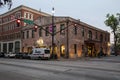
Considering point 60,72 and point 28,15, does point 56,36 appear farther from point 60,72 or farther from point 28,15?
point 60,72

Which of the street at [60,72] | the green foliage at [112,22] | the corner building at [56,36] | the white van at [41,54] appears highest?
the green foliage at [112,22]

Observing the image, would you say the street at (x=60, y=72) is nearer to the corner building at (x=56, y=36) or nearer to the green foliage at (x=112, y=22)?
the corner building at (x=56, y=36)

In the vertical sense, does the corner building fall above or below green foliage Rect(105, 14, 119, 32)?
below

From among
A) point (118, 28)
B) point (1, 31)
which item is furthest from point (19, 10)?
point (118, 28)

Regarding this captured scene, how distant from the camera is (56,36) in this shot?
1843 inches

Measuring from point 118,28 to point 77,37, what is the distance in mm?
23256

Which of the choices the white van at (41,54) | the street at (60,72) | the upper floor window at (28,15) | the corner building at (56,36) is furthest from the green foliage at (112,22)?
the street at (60,72)

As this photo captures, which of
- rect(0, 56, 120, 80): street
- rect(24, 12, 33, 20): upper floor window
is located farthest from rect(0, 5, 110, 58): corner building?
rect(0, 56, 120, 80): street

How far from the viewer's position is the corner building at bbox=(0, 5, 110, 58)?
45.3m

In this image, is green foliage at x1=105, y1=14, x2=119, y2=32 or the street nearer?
the street

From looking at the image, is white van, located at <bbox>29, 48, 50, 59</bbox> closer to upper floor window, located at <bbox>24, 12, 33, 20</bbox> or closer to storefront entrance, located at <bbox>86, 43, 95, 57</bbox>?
storefront entrance, located at <bbox>86, 43, 95, 57</bbox>

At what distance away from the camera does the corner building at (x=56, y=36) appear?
45.3m

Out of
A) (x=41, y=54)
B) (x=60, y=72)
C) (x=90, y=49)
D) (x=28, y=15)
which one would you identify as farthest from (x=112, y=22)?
(x=60, y=72)

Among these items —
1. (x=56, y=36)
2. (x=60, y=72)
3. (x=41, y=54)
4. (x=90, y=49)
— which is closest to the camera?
(x=60, y=72)
